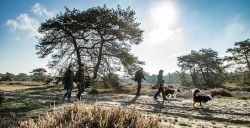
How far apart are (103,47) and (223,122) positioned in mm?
Answer: 22335

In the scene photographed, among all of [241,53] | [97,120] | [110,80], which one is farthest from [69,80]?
[241,53]

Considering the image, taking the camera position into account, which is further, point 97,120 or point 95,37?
point 95,37

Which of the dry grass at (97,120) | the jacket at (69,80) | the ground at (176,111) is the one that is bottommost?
the ground at (176,111)

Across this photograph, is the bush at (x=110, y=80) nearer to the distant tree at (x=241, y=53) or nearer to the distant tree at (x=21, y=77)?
the distant tree at (x=241, y=53)

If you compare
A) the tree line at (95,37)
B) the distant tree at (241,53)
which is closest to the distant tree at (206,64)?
the distant tree at (241,53)

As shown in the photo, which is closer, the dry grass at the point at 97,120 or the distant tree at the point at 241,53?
the dry grass at the point at 97,120

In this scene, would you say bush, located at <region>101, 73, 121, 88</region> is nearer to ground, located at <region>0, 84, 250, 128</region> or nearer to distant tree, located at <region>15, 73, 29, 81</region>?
ground, located at <region>0, 84, 250, 128</region>

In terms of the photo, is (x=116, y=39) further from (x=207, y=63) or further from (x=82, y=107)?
(x=207, y=63)

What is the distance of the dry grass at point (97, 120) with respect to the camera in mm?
4230

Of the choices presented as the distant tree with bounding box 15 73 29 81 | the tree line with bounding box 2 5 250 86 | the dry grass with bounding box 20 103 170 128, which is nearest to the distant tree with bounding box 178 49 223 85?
the tree line with bounding box 2 5 250 86

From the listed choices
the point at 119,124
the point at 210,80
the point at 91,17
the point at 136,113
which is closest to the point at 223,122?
the point at 136,113

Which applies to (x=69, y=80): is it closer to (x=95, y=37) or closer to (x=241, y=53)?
(x=95, y=37)

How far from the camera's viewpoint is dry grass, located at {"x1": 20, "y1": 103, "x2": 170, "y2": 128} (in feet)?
13.9

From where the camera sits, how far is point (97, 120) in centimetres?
442
